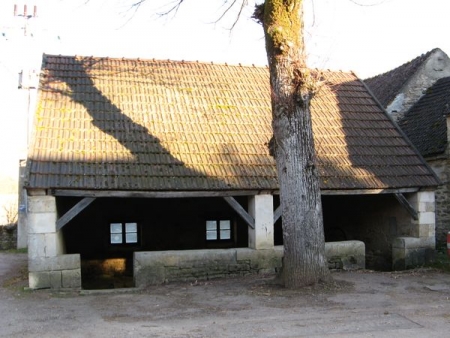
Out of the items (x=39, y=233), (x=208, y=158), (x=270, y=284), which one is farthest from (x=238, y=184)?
(x=39, y=233)

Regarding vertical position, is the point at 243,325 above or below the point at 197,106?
below

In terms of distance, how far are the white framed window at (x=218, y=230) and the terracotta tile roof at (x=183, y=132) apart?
8.57ft

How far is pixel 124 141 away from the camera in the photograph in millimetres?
10352

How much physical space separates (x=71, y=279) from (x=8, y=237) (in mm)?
10591

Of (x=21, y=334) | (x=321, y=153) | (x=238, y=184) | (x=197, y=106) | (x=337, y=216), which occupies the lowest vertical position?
(x=21, y=334)

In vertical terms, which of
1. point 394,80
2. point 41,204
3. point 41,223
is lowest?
point 41,223

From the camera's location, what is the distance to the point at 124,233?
12.3 m

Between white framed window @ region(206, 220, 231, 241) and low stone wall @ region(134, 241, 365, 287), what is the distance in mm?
2614

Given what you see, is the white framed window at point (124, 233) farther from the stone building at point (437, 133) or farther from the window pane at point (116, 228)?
the stone building at point (437, 133)

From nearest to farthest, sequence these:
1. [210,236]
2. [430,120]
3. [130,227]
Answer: [130,227] → [210,236] → [430,120]

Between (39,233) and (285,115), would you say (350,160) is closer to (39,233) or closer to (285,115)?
(285,115)

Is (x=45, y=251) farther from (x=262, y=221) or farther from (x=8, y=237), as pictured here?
(x=8, y=237)

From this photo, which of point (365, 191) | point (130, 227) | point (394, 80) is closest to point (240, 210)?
point (365, 191)

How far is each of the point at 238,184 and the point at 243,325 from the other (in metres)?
3.90
